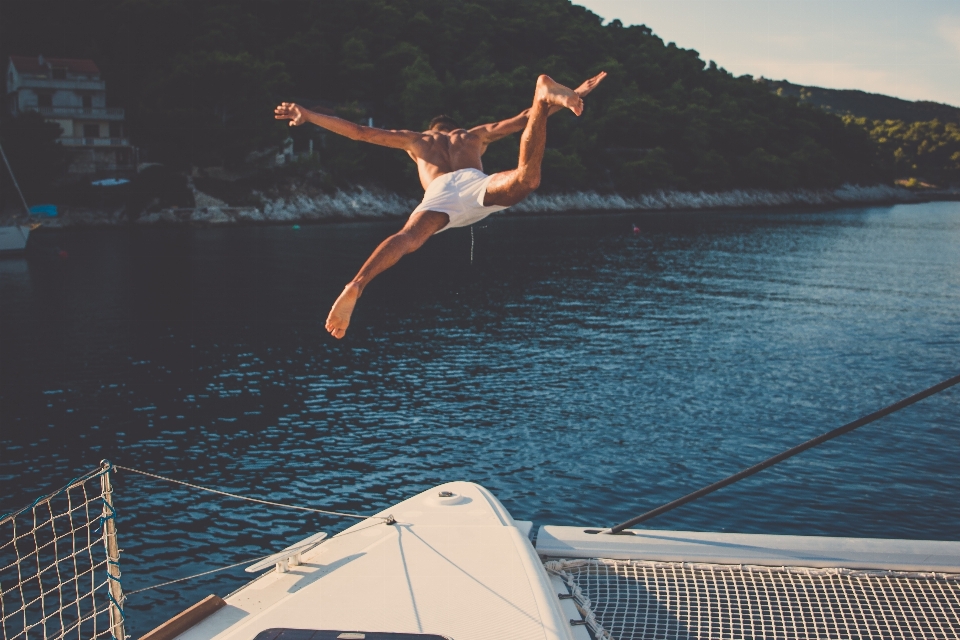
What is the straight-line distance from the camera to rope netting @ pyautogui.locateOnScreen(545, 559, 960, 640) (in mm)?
Answer: 8734

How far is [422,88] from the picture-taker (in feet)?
373

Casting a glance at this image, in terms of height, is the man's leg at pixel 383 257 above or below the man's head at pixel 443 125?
below

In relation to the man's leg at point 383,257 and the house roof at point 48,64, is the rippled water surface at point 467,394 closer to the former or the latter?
the man's leg at point 383,257

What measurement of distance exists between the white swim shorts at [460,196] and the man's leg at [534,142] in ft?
0.63

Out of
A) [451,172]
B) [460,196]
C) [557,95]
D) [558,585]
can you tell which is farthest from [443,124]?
[558,585]

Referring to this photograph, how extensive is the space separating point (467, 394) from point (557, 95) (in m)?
24.4

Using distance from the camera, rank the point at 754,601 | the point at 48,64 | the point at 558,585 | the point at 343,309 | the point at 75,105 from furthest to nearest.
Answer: the point at 75,105 < the point at 48,64 < the point at 558,585 < the point at 754,601 < the point at 343,309

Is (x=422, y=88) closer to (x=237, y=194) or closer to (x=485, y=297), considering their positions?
(x=237, y=194)

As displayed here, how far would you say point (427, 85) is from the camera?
4493 inches

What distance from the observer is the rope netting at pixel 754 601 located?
28.7ft

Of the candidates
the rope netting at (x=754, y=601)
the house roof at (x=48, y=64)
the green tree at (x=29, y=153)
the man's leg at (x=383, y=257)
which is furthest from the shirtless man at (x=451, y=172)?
the house roof at (x=48, y=64)

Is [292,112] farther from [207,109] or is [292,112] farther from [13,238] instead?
[207,109]

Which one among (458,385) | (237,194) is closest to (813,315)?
(458,385)

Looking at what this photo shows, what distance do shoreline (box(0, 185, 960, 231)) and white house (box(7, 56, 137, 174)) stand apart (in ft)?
23.5
